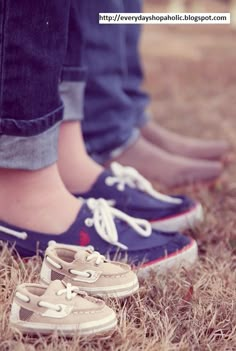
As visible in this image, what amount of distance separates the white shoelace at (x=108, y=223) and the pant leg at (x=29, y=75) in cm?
17

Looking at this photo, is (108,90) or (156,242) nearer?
(156,242)

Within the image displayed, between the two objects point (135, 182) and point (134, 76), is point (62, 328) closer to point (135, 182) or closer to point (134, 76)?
point (135, 182)

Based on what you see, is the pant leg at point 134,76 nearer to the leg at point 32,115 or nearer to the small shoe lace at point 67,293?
the leg at point 32,115

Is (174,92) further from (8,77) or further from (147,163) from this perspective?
(8,77)

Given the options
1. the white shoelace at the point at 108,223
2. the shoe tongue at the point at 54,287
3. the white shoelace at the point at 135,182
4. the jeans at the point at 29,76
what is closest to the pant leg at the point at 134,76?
the white shoelace at the point at 135,182

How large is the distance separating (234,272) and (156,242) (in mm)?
170

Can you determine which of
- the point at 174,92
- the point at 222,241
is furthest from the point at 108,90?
the point at 174,92

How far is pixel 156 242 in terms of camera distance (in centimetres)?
145

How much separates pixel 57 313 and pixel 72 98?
72 centimetres

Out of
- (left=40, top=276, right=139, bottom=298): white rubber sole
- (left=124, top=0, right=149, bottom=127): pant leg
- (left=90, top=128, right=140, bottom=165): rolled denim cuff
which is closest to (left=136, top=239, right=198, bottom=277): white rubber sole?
(left=40, top=276, right=139, bottom=298): white rubber sole

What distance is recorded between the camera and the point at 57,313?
1066 mm

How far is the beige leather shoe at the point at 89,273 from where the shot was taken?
3.90 feet

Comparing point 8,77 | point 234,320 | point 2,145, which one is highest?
point 8,77

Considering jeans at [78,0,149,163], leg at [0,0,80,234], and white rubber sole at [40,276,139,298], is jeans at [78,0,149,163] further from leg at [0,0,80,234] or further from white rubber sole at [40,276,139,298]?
white rubber sole at [40,276,139,298]
